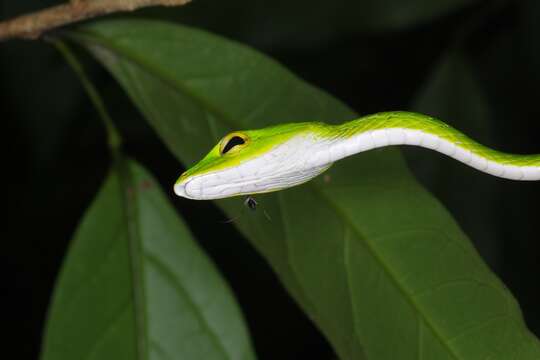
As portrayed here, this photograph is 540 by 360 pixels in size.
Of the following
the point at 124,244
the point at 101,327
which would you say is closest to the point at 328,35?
the point at 124,244

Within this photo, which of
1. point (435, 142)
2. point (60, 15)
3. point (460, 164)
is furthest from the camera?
point (460, 164)

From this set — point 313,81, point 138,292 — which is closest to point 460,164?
point 313,81

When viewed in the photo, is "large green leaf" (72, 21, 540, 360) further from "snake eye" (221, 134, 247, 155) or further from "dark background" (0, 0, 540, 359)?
"dark background" (0, 0, 540, 359)

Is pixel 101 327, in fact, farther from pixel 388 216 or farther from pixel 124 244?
pixel 388 216

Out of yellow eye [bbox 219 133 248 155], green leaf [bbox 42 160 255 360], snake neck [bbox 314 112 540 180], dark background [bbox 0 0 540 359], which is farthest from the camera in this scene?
dark background [bbox 0 0 540 359]

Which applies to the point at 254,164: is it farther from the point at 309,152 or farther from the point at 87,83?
the point at 87,83

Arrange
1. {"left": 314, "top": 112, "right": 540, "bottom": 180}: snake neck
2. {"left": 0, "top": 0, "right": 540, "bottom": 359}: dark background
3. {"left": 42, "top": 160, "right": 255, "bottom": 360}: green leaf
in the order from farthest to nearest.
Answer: {"left": 0, "top": 0, "right": 540, "bottom": 359}: dark background
{"left": 42, "top": 160, "right": 255, "bottom": 360}: green leaf
{"left": 314, "top": 112, "right": 540, "bottom": 180}: snake neck

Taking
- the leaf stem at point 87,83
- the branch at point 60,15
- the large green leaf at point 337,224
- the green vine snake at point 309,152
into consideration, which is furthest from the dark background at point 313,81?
the green vine snake at point 309,152

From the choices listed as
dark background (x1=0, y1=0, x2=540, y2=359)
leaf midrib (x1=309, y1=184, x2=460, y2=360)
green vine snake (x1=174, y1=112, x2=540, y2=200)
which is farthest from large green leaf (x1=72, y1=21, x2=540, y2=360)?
dark background (x1=0, y1=0, x2=540, y2=359)
